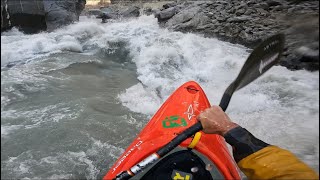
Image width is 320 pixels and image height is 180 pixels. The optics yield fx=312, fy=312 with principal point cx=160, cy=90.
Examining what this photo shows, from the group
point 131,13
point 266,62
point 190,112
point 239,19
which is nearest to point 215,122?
point 266,62

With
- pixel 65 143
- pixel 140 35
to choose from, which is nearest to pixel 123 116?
pixel 65 143

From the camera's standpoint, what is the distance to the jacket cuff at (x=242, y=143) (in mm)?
1398

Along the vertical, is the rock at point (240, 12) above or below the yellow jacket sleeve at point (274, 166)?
below

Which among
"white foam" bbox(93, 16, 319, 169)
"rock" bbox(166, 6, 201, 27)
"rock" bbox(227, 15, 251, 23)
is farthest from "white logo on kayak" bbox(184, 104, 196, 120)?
"rock" bbox(166, 6, 201, 27)

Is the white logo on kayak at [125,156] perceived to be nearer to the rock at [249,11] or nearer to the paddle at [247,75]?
the paddle at [247,75]

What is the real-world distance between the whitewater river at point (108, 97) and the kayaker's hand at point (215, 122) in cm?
36

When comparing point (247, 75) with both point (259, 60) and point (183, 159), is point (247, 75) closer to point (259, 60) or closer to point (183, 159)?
point (259, 60)

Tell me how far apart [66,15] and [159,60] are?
4284 millimetres

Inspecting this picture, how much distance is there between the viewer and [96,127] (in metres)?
3.28

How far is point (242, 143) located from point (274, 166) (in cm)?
25

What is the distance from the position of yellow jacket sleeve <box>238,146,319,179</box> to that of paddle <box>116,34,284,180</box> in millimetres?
→ 301

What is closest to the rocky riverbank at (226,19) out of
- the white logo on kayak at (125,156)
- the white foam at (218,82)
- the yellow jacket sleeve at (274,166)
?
the white foam at (218,82)

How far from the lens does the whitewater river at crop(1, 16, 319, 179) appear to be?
80.3 inches

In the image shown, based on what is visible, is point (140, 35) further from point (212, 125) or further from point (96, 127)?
point (212, 125)
